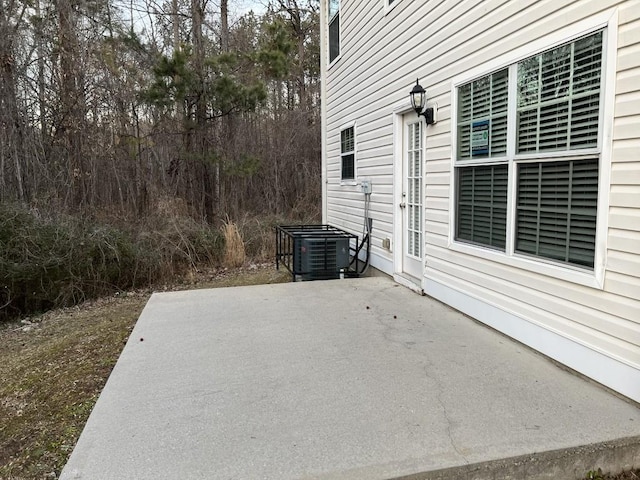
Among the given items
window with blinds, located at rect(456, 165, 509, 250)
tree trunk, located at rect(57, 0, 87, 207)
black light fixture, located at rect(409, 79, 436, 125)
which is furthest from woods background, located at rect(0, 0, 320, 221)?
window with blinds, located at rect(456, 165, 509, 250)

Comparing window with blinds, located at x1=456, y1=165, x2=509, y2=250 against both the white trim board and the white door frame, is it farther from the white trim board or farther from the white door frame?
the white door frame

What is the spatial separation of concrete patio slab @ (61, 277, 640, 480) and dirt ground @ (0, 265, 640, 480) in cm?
26

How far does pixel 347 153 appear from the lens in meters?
7.41

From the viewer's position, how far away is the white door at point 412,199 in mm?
5074

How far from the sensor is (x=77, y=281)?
679 centimetres

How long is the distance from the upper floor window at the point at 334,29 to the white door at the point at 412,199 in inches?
132

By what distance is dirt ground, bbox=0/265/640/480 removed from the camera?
2.40m

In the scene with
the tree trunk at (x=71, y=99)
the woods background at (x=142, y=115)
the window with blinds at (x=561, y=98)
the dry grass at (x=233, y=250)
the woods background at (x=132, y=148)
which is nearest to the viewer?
the window with blinds at (x=561, y=98)

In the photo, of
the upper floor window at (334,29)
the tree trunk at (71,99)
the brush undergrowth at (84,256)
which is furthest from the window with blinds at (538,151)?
the tree trunk at (71,99)

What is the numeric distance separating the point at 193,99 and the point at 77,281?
544cm

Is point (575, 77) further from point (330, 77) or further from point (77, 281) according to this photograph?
point (77, 281)

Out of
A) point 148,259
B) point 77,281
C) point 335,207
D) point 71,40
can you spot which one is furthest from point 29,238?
point 71,40

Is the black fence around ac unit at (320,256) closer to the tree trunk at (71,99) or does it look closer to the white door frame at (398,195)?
the white door frame at (398,195)

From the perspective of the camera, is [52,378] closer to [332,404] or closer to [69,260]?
[332,404]
